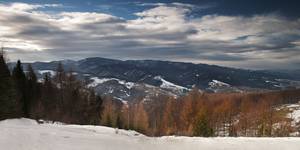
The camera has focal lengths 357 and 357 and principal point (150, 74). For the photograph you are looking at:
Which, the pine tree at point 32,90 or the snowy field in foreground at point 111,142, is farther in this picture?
the pine tree at point 32,90

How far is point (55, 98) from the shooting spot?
256ft

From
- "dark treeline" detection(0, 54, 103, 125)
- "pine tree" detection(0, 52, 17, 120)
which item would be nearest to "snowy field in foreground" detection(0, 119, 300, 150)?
"pine tree" detection(0, 52, 17, 120)

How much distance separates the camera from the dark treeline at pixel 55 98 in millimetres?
65438

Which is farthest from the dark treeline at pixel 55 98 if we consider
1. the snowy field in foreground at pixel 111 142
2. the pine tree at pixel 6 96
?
the snowy field in foreground at pixel 111 142

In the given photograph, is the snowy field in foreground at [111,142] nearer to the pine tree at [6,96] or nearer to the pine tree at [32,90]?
the pine tree at [6,96]

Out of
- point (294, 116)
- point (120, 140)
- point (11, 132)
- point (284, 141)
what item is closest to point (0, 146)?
point (11, 132)

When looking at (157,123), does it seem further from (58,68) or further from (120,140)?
(120,140)

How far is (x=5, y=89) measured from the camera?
172 ft

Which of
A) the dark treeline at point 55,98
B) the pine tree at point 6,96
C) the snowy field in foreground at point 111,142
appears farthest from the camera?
the dark treeline at point 55,98

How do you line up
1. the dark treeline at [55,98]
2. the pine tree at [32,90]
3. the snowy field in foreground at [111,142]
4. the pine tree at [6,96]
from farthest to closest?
the pine tree at [32,90] < the dark treeline at [55,98] < the pine tree at [6,96] < the snowy field in foreground at [111,142]

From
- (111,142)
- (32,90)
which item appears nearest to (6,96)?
(32,90)

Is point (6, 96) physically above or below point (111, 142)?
above

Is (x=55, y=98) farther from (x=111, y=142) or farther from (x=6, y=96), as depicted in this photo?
(x=111, y=142)

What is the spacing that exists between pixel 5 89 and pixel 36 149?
118 ft
